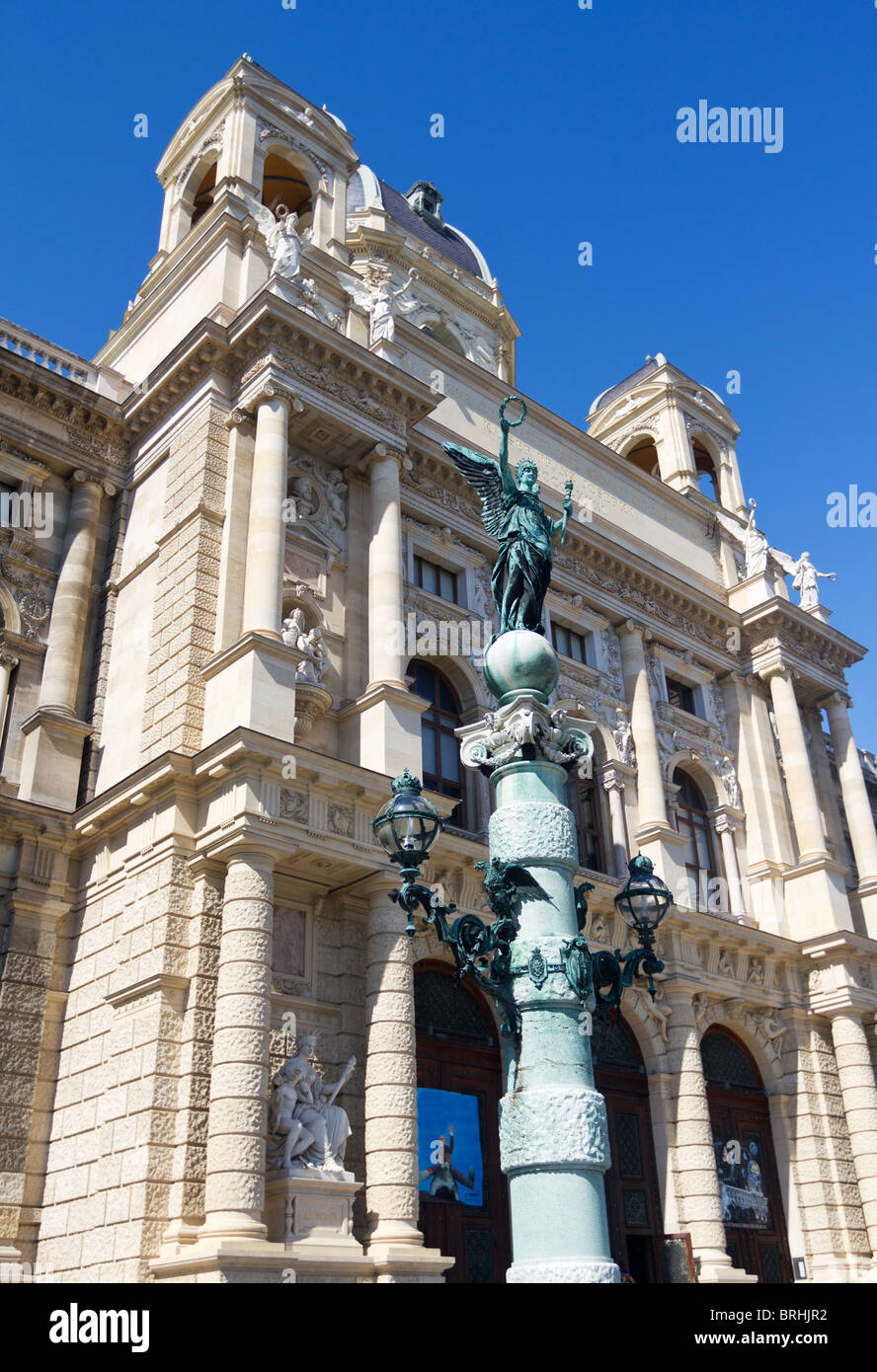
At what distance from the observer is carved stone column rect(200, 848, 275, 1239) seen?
45.5 ft

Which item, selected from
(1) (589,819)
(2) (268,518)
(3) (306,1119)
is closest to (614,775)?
(1) (589,819)

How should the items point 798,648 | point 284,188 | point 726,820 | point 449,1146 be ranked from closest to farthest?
point 449,1146
point 726,820
point 284,188
point 798,648

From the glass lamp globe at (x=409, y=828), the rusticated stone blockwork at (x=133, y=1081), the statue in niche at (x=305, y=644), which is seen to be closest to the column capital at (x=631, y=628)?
the statue in niche at (x=305, y=644)

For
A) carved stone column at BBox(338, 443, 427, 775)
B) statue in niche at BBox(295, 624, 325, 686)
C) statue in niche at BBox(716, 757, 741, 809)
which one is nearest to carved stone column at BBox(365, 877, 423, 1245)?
carved stone column at BBox(338, 443, 427, 775)

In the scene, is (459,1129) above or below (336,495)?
below

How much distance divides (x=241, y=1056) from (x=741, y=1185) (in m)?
12.9

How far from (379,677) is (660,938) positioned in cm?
795

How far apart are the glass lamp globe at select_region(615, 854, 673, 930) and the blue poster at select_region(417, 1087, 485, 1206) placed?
10.1 metres

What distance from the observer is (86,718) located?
20.4 metres

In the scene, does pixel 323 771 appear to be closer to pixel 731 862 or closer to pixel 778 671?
pixel 731 862

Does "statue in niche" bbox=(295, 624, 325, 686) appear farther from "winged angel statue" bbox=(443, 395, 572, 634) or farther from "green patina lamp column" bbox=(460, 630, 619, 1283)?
"green patina lamp column" bbox=(460, 630, 619, 1283)

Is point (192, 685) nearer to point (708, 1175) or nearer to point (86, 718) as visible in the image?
point (86, 718)

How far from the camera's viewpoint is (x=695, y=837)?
27.0m
